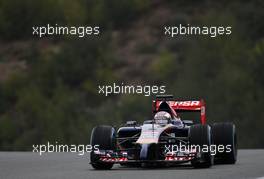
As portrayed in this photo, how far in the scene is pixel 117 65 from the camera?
8212cm

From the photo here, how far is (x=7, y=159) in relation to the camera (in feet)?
75.3

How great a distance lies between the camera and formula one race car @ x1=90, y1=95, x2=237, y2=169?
18125 millimetres

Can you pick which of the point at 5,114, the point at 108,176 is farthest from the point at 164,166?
the point at 5,114

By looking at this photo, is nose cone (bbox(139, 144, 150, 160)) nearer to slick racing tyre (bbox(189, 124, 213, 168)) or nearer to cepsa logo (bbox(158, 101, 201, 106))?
slick racing tyre (bbox(189, 124, 213, 168))

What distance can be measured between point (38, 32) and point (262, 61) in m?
28.6

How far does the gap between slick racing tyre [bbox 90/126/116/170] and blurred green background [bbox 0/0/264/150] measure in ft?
120

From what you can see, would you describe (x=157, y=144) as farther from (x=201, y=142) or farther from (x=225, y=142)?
(x=225, y=142)

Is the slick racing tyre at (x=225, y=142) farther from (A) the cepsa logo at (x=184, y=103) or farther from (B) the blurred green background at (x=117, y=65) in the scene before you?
(B) the blurred green background at (x=117, y=65)

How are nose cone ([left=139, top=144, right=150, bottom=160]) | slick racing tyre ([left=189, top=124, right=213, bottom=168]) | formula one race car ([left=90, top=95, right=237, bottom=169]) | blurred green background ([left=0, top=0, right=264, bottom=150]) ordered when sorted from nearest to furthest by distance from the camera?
nose cone ([left=139, top=144, right=150, bottom=160]) < formula one race car ([left=90, top=95, right=237, bottom=169]) < slick racing tyre ([left=189, top=124, right=213, bottom=168]) < blurred green background ([left=0, top=0, right=264, bottom=150])

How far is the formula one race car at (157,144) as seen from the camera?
18125 millimetres
